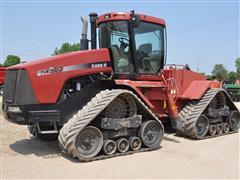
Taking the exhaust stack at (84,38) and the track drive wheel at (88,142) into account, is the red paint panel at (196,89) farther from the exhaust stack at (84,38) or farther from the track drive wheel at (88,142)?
the track drive wheel at (88,142)

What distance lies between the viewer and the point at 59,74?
21.2 ft

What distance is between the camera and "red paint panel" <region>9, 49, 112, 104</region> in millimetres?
6219

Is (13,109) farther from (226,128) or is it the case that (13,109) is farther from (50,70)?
(226,128)

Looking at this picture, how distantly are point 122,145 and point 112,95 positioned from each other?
1046mm

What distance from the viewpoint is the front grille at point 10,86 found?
251 inches

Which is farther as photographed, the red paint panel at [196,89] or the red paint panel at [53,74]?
the red paint panel at [196,89]

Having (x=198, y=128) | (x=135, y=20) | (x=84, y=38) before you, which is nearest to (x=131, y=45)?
(x=135, y=20)

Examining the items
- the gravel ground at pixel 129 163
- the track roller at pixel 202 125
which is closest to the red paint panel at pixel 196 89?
the track roller at pixel 202 125

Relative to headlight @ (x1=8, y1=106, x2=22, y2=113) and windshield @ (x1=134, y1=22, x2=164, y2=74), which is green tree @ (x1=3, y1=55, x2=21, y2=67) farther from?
headlight @ (x1=8, y1=106, x2=22, y2=113)

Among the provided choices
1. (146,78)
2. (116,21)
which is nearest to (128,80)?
(146,78)

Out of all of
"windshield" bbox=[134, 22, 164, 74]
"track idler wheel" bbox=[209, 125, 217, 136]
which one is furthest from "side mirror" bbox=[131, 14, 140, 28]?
"track idler wheel" bbox=[209, 125, 217, 136]

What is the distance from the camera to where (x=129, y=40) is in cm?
767

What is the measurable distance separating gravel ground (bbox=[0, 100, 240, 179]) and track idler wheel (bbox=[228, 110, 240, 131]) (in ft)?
6.28

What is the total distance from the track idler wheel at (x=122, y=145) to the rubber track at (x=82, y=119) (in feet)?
1.50
